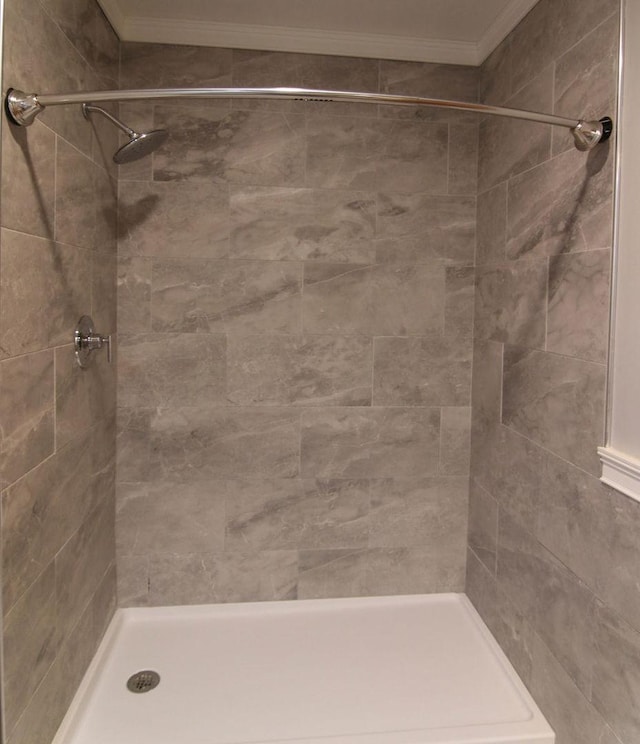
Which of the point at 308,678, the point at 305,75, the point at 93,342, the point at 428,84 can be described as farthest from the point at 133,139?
the point at 308,678

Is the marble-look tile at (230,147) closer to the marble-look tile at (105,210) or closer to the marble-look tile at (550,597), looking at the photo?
the marble-look tile at (105,210)

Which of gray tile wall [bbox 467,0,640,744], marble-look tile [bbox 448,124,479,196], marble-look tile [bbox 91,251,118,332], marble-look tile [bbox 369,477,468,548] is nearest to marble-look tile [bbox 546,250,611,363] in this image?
gray tile wall [bbox 467,0,640,744]

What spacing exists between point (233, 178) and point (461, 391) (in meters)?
1.25

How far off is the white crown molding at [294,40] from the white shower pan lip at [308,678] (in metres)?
2.20

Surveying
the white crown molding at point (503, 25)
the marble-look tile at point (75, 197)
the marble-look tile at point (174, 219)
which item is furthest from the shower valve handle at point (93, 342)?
the white crown molding at point (503, 25)

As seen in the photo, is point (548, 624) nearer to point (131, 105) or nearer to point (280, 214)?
point (280, 214)

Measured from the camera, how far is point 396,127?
2.17 metres

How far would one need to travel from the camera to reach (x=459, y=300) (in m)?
2.25

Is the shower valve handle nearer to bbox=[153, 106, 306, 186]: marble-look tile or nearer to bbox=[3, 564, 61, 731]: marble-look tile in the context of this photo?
bbox=[3, 564, 61, 731]: marble-look tile

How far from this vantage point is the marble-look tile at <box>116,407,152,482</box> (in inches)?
84.3

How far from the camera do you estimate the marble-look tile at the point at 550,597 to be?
1.48m

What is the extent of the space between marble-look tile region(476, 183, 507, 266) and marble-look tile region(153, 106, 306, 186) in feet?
2.40

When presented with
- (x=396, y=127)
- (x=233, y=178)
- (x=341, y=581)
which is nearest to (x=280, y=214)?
(x=233, y=178)

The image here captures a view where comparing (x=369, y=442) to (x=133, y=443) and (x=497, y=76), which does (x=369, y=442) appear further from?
(x=497, y=76)
